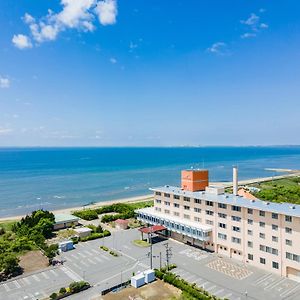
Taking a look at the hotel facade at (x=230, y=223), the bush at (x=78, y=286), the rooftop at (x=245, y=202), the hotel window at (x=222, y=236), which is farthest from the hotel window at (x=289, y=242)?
the bush at (x=78, y=286)

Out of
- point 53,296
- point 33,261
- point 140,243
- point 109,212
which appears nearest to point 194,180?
point 140,243

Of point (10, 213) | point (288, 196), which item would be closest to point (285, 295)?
point (288, 196)

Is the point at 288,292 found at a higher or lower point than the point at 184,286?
lower

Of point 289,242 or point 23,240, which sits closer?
point 289,242

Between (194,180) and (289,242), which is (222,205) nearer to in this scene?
(194,180)

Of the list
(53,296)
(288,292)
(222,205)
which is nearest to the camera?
(53,296)

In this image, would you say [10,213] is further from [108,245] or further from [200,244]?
[200,244]

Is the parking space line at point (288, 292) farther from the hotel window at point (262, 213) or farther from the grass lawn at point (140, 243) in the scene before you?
the grass lawn at point (140, 243)
